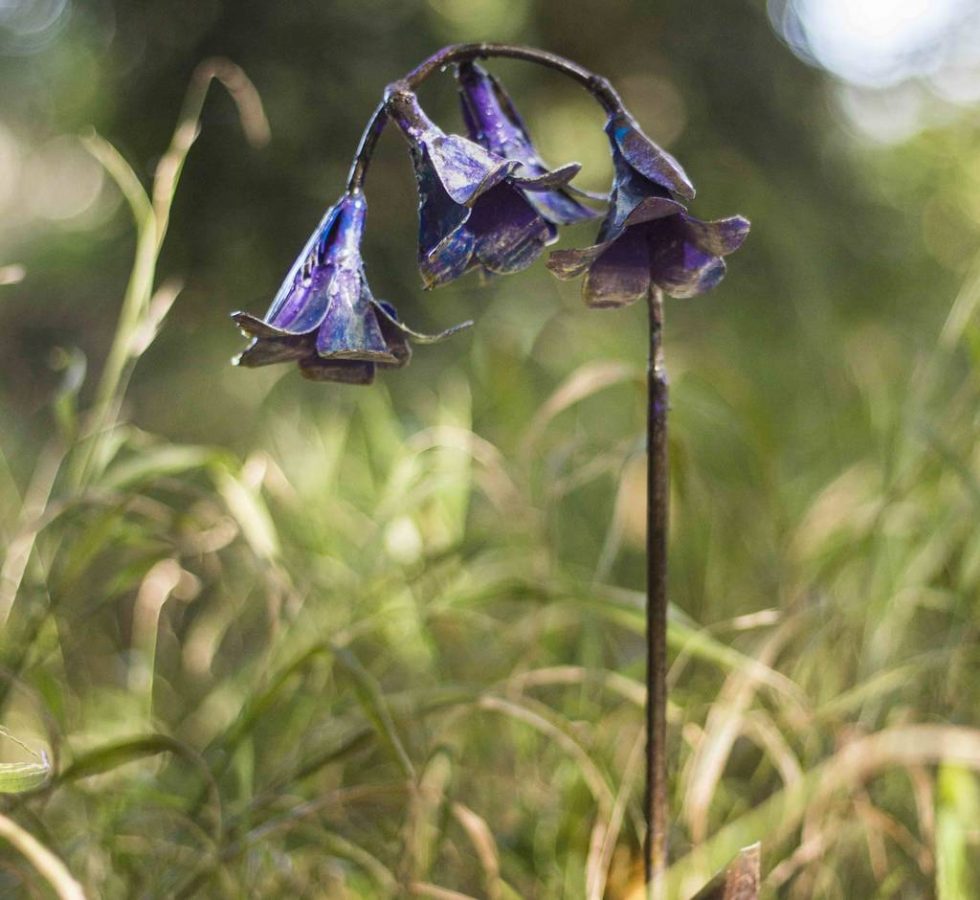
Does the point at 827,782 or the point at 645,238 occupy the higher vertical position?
the point at 645,238

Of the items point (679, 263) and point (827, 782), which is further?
point (827, 782)

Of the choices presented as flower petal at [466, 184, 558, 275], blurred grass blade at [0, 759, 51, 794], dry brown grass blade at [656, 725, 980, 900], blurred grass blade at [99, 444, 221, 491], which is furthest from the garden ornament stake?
blurred grass blade at [99, 444, 221, 491]

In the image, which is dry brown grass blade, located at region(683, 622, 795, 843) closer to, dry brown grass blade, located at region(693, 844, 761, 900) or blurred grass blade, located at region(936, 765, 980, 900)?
blurred grass blade, located at region(936, 765, 980, 900)

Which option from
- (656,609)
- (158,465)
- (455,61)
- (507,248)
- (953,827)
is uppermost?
(455,61)

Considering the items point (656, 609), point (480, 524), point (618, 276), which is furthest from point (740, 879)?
point (480, 524)

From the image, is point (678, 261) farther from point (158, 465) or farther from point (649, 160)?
point (158, 465)

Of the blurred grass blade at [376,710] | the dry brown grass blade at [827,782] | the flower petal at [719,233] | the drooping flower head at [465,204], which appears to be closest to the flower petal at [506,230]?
the drooping flower head at [465,204]

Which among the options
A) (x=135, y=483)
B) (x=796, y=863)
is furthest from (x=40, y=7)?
(x=796, y=863)
